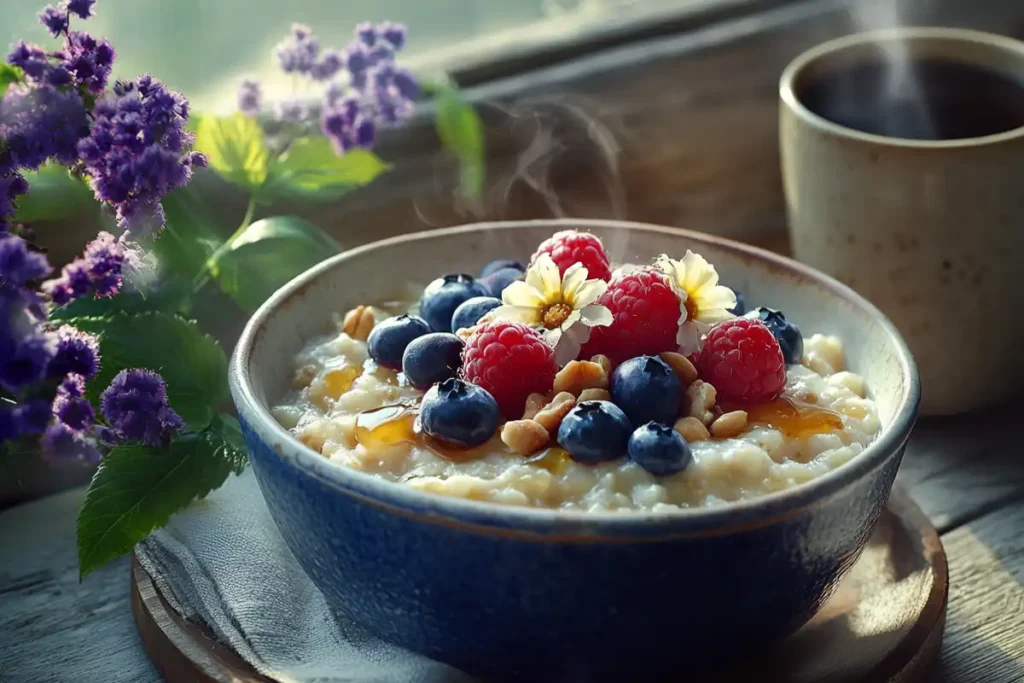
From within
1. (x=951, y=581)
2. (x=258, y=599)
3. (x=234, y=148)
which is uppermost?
(x=234, y=148)

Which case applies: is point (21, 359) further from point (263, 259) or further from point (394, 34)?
point (394, 34)

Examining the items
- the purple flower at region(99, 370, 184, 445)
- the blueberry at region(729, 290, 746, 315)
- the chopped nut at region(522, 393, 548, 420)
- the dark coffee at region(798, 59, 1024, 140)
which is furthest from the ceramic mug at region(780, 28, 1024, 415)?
the purple flower at region(99, 370, 184, 445)

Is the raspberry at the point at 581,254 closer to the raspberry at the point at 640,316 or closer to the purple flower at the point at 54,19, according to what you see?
the raspberry at the point at 640,316

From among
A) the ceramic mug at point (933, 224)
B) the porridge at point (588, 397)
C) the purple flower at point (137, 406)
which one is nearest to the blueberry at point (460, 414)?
the porridge at point (588, 397)

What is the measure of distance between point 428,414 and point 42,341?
0.40 meters

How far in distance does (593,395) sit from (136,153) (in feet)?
1.90

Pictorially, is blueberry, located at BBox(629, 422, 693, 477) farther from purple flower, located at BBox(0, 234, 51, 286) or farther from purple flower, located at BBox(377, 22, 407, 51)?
purple flower, located at BBox(377, 22, 407, 51)

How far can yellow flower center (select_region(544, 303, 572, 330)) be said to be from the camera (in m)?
1.38

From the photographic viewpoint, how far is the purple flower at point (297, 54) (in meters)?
1.92

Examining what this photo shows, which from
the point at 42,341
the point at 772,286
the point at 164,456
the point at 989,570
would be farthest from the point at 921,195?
the point at 42,341

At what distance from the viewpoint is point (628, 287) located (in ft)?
4.54

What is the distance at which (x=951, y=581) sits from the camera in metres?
1.53

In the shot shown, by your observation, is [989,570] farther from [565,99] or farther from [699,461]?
[565,99]

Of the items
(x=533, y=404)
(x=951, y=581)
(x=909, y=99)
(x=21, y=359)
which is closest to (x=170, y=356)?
(x=21, y=359)
